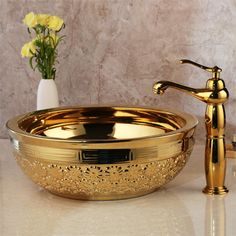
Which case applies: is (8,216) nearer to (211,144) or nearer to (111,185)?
(111,185)

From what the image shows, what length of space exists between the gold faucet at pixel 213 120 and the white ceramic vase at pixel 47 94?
0.33 meters

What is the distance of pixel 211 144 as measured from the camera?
117cm

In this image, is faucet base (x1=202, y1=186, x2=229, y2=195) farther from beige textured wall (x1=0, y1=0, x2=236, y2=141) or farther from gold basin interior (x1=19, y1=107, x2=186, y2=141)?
beige textured wall (x1=0, y1=0, x2=236, y2=141)

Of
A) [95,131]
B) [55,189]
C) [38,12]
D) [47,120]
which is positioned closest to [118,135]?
[95,131]

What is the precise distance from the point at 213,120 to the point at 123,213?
25 cm

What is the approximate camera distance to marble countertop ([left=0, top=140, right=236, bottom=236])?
3.30ft

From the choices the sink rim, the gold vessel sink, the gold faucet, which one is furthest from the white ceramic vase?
the gold faucet

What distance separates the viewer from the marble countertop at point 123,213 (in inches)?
39.6

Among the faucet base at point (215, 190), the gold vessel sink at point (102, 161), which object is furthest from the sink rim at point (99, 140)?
the faucet base at point (215, 190)

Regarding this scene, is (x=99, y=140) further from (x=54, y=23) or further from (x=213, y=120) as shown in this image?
(x=54, y=23)

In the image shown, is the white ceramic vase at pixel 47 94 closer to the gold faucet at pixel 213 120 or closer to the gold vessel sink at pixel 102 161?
the gold vessel sink at pixel 102 161

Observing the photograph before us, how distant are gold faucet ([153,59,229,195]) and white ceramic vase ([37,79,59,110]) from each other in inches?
13.0

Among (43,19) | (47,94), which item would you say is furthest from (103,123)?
(43,19)

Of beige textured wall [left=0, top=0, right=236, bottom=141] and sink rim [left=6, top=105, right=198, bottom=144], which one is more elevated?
beige textured wall [left=0, top=0, right=236, bottom=141]
